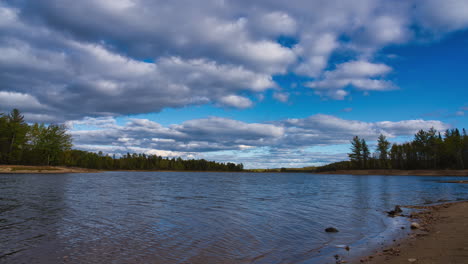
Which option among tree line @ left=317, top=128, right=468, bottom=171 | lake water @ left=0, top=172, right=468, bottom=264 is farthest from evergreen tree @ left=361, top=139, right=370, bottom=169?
lake water @ left=0, top=172, right=468, bottom=264

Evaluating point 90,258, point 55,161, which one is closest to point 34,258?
point 90,258

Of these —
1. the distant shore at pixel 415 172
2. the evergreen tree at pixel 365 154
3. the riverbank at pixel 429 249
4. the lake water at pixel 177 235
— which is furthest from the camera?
the evergreen tree at pixel 365 154

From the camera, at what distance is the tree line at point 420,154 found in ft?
437

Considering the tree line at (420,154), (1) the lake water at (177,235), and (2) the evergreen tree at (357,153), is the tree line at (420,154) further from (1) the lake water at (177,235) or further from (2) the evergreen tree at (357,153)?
(1) the lake water at (177,235)

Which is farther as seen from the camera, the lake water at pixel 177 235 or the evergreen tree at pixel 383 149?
the evergreen tree at pixel 383 149

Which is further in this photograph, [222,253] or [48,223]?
[48,223]

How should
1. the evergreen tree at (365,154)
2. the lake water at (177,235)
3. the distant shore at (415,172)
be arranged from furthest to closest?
the evergreen tree at (365,154)
the distant shore at (415,172)
the lake water at (177,235)

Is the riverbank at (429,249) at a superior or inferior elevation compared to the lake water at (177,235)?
superior

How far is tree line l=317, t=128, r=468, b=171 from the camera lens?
437 feet

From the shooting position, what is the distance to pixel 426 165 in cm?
14638

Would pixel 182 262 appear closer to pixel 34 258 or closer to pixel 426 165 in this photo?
pixel 34 258

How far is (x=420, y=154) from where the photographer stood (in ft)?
514

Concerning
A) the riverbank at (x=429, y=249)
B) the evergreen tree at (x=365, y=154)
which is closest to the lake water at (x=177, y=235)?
the riverbank at (x=429, y=249)

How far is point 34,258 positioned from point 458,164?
169330 millimetres
